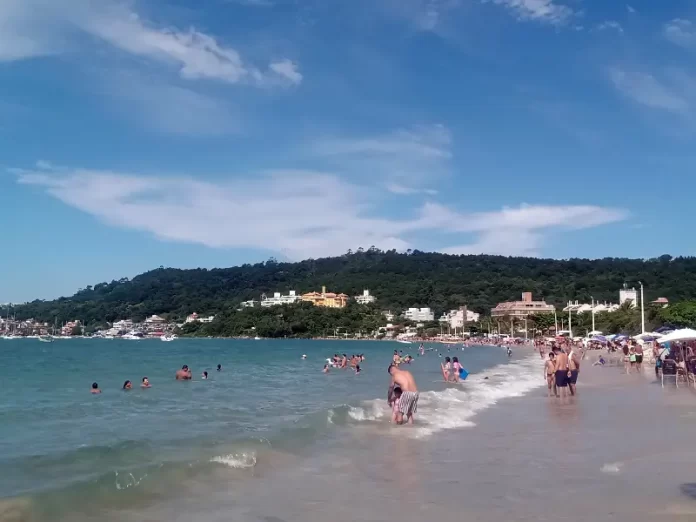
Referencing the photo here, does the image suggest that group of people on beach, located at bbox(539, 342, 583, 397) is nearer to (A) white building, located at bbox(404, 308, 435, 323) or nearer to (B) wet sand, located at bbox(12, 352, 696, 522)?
(B) wet sand, located at bbox(12, 352, 696, 522)

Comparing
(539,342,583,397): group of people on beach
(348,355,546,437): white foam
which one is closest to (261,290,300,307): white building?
(348,355,546,437): white foam

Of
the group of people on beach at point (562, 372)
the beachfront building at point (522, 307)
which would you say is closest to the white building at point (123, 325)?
the beachfront building at point (522, 307)

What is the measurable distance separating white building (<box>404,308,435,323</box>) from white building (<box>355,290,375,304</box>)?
37.0 feet

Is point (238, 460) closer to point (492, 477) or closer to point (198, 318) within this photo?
point (492, 477)

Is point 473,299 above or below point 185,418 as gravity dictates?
above

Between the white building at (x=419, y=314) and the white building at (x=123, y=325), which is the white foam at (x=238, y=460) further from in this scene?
the white building at (x=123, y=325)

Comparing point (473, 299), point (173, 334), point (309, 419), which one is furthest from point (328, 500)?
point (473, 299)

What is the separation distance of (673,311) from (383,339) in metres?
89.8

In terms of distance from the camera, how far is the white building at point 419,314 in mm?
145875

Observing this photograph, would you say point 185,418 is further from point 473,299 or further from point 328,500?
point 473,299

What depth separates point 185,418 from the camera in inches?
554

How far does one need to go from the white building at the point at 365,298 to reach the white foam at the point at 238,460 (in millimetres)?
148349

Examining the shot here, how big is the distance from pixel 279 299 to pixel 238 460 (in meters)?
154

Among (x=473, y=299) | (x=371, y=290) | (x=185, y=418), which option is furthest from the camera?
(x=371, y=290)
